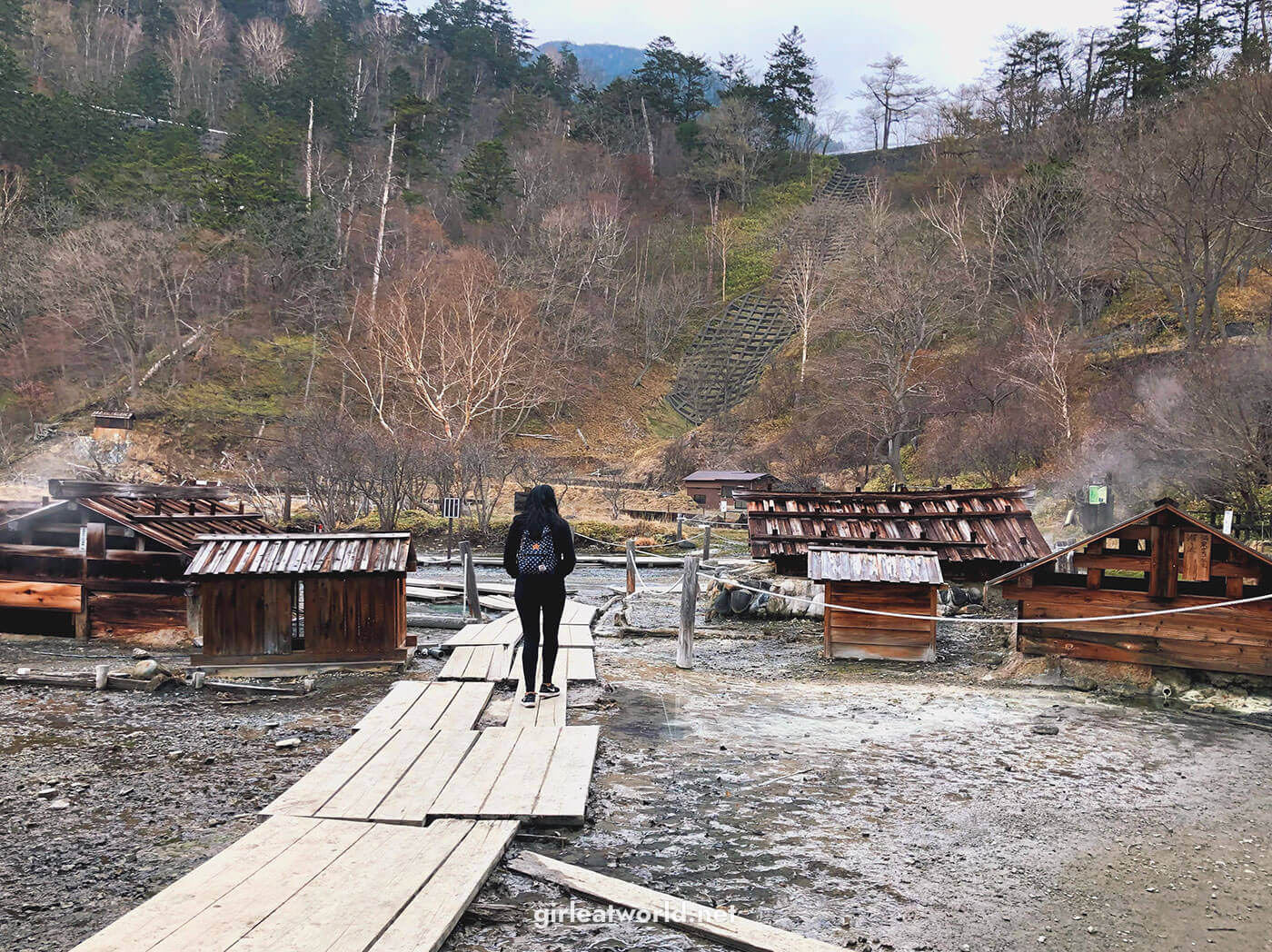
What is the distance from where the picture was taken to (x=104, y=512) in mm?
13875

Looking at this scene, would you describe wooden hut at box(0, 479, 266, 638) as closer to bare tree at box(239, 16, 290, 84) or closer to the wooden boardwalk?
the wooden boardwalk

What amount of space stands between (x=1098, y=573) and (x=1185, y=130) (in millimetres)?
29256

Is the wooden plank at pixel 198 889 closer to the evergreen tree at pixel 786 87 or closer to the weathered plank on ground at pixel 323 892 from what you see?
the weathered plank on ground at pixel 323 892

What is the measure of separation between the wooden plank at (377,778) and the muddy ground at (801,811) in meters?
0.70

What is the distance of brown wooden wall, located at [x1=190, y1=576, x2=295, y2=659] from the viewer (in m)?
11.4

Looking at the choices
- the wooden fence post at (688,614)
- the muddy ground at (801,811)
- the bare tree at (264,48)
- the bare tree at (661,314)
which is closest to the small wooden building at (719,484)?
the bare tree at (661,314)

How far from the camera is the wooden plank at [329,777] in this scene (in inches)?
228

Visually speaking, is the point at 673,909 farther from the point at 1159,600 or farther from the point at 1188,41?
the point at 1188,41

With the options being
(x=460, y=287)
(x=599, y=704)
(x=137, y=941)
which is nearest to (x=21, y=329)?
(x=460, y=287)

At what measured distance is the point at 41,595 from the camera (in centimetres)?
1431

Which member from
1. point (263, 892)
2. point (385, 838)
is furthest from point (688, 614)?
point (263, 892)

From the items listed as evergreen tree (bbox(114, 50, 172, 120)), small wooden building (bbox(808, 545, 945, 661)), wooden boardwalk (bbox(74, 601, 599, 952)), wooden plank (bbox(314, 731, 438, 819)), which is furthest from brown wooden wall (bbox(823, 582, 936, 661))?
evergreen tree (bbox(114, 50, 172, 120))

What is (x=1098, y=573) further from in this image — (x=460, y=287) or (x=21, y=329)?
(x=21, y=329)

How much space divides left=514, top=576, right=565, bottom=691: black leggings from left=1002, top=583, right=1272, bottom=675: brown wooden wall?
659 cm
